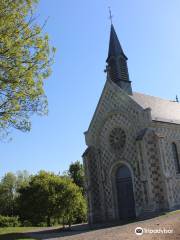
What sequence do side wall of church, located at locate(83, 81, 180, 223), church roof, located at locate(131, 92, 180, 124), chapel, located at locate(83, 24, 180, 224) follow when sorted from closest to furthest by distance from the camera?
side wall of church, located at locate(83, 81, 180, 223)
chapel, located at locate(83, 24, 180, 224)
church roof, located at locate(131, 92, 180, 124)

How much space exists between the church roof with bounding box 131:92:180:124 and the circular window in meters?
3.08

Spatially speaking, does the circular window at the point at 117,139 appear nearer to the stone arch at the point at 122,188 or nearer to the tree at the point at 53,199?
the stone arch at the point at 122,188

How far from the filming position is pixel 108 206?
1152 inches

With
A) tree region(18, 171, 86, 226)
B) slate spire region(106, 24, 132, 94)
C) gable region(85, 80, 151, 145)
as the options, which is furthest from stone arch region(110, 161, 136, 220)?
slate spire region(106, 24, 132, 94)

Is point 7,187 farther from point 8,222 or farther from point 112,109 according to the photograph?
point 112,109

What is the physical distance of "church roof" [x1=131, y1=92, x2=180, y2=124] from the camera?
2964 cm

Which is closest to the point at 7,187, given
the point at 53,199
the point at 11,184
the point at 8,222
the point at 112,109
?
the point at 11,184

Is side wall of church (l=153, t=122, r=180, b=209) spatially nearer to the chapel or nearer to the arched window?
the chapel

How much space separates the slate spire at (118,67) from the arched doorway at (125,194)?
25.5ft

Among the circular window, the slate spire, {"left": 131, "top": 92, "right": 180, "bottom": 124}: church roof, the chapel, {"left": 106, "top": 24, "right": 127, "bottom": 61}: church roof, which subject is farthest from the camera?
{"left": 106, "top": 24, "right": 127, "bottom": 61}: church roof

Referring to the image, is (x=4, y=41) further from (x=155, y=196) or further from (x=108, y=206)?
(x=108, y=206)

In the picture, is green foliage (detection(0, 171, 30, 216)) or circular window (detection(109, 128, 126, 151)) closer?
circular window (detection(109, 128, 126, 151))

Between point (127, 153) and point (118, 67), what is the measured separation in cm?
879

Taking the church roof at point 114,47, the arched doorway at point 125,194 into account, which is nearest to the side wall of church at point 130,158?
the arched doorway at point 125,194
